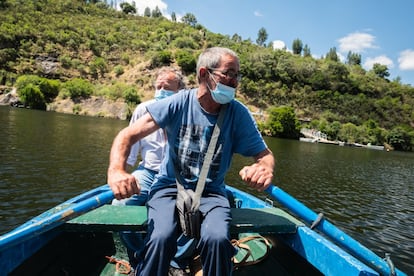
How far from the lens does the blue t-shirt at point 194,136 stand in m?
2.69

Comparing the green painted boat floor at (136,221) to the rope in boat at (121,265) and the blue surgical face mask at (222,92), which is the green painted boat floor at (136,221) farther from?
the blue surgical face mask at (222,92)

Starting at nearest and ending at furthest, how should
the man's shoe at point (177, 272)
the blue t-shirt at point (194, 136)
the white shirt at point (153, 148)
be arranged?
the blue t-shirt at point (194, 136) < the man's shoe at point (177, 272) < the white shirt at point (153, 148)

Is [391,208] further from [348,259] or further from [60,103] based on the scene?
[60,103]

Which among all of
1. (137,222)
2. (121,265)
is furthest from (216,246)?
(121,265)

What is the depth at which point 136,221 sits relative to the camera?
280 centimetres

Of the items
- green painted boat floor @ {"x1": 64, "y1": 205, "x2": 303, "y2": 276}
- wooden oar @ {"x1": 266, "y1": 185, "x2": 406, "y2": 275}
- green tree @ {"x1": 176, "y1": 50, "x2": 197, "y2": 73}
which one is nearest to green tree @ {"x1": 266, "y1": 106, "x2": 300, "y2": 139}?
green tree @ {"x1": 176, "y1": 50, "x2": 197, "y2": 73}

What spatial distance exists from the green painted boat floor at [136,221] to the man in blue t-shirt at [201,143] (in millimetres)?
310

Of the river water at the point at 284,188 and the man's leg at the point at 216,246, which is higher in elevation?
the man's leg at the point at 216,246

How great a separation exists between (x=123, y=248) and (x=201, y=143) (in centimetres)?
185

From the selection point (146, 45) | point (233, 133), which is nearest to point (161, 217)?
point (233, 133)

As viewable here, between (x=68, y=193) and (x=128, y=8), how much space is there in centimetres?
16803

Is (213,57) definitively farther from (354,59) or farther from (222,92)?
(354,59)

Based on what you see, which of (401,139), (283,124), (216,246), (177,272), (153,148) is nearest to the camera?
(216,246)

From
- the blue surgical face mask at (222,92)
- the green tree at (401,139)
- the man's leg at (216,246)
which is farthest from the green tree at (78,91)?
the man's leg at (216,246)
